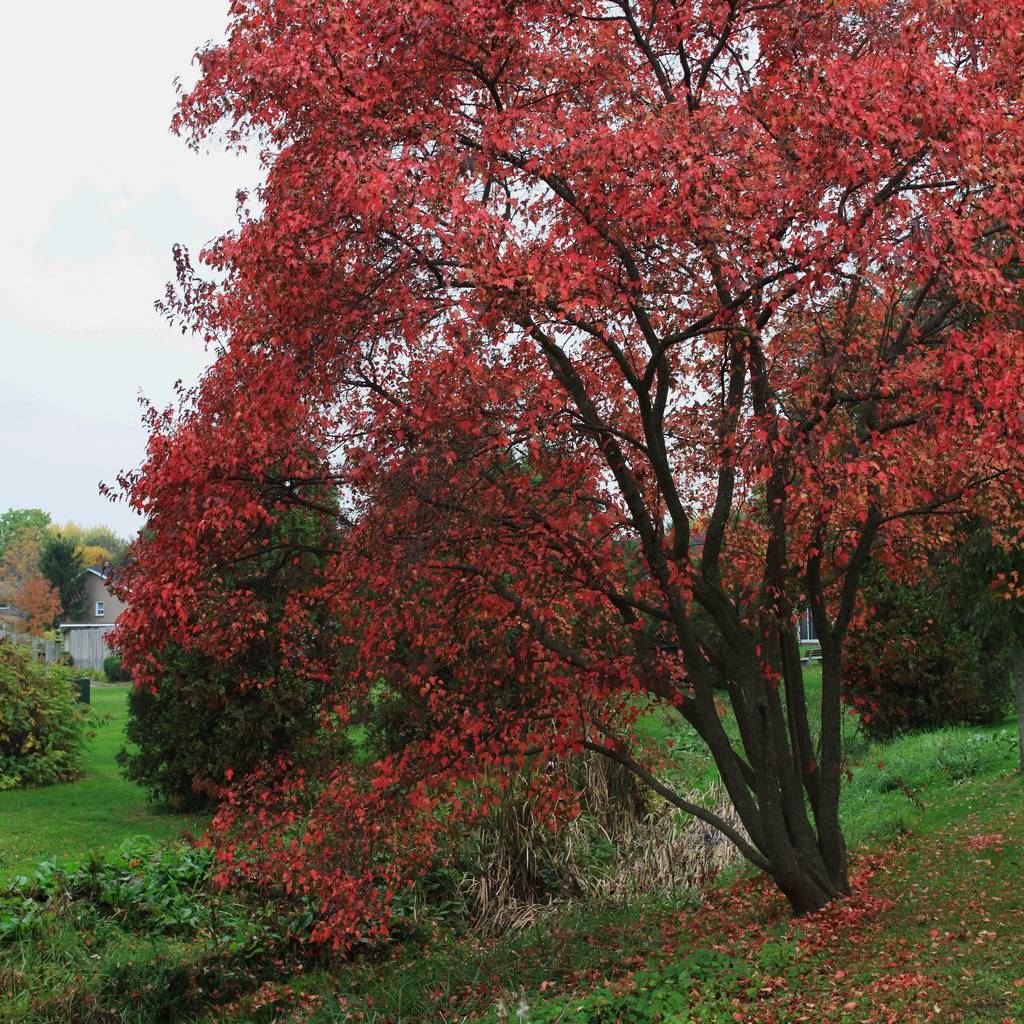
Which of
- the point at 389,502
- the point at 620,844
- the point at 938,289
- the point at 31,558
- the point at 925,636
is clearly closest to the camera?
the point at 389,502

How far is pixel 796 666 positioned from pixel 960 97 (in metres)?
4.23

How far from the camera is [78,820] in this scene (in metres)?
13.1

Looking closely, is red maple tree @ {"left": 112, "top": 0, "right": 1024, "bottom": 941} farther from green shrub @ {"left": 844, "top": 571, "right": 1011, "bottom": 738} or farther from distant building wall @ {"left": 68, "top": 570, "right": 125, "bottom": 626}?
distant building wall @ {"left": 68, "top": 570, "right": 125, "bottom": 626}

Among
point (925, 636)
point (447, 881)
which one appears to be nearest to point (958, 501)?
point (447, 881)

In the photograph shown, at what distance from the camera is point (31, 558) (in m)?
67.8

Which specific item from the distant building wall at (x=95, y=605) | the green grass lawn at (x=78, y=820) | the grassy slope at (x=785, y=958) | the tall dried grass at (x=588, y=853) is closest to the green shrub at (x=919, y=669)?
the grassy slope at (x=785, y=958)

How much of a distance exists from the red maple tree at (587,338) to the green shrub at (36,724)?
8471 millimetres

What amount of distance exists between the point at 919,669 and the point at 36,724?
520 inches

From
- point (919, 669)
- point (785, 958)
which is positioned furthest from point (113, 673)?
point (785, 958)

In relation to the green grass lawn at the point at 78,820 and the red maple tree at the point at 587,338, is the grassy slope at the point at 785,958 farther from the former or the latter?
the green grass lawn at the point at 78,820

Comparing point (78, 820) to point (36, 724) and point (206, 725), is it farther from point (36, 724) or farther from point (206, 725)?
point (36, 724)

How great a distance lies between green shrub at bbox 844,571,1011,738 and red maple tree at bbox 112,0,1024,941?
7395mm

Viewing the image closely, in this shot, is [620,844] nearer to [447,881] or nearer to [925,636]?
[447,881]

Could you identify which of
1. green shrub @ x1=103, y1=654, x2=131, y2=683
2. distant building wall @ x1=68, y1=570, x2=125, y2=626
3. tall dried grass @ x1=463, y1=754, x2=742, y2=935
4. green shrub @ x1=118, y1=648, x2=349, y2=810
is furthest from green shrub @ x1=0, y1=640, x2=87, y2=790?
distant building wall @ x1=68, y1=570, x2=125, y2=626
